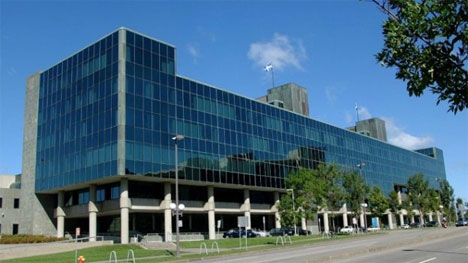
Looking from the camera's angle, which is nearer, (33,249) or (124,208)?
(33,249)

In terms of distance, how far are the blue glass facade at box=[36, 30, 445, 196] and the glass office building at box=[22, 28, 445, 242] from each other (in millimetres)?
127

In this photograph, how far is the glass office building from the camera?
5138 centimetres

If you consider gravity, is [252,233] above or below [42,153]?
below

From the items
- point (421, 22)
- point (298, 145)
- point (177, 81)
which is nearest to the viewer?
point (421, 22)

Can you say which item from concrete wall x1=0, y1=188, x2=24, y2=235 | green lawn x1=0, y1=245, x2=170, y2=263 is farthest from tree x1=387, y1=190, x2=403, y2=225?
concrete wall x1=0, y1=188, x2=24, y2=235

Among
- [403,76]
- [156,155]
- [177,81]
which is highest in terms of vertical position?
[177,81]

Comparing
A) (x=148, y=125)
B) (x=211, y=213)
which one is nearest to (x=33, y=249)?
(x=148, y=125)

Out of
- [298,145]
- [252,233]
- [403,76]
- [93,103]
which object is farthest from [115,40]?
[403,76]

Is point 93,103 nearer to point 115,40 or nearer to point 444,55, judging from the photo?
point 115,40

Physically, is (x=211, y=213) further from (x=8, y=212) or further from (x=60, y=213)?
→ (x=8, y=212)

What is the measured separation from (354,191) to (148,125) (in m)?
36.6

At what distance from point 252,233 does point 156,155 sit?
20210 mm

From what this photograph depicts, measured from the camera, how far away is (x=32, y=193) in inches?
2459

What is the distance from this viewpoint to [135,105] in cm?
5166
